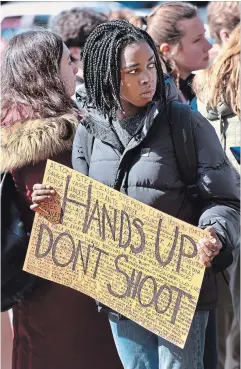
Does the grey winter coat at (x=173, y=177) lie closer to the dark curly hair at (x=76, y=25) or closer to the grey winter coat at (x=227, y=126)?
the grey winter coat at (x=227, y=126)

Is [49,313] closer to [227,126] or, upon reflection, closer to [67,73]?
[67,73]

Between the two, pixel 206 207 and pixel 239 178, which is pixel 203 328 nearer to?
pixel 206 207

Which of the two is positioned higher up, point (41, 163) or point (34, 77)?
point (34, 77)

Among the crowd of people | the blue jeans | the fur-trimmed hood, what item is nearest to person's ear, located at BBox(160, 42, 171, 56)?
the crowd of people

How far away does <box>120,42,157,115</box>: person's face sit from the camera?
277 cm

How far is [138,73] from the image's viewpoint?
278cm

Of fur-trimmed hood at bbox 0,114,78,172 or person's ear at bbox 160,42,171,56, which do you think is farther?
person's ear at bbox 160,42,171,56

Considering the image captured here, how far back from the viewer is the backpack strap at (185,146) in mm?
2719

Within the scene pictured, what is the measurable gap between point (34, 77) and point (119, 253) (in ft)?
2.70

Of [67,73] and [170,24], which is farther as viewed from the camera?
[170,24]

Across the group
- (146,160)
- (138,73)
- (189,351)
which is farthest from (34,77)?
(189,351)

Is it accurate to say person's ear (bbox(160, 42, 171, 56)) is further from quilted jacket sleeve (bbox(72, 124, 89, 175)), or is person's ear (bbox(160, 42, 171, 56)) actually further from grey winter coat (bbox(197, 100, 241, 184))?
quilted jacket sleeve (bbox(72, 124, 89, 175))

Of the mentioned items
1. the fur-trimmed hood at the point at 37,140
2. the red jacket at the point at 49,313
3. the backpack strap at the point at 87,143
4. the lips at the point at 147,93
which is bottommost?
the red jacket at the point at 49,313

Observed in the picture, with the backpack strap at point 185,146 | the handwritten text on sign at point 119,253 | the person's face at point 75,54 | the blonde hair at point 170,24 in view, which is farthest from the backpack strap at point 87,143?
the person's face at point 75,54
